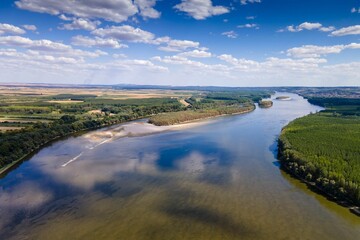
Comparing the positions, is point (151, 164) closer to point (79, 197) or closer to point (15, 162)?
point (79, 197)

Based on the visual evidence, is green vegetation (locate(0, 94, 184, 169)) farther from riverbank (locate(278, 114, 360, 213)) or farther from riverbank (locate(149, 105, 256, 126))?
riverbank (locate(278, 114, 360, 213))

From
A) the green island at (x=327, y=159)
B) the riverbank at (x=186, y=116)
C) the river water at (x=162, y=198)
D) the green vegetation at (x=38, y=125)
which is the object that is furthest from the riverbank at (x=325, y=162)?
the green vegetation at (x=38, y=125)

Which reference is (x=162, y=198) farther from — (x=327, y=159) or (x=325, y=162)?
(x=327, y=159)

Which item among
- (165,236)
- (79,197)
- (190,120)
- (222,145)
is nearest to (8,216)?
(79,197)

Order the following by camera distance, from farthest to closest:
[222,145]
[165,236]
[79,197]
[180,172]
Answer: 1. [222,145]
2. [180,172]
3. [79,197]
4. [165,236]

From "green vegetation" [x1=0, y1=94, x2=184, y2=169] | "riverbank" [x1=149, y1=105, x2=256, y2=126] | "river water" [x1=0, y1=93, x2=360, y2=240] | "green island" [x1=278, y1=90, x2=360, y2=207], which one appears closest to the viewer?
"river water" [x1=0, y1=93, x2=360, y2=240]

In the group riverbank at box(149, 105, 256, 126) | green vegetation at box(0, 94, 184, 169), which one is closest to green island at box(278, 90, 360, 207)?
riverbank at box(149, 105, 256, 126)

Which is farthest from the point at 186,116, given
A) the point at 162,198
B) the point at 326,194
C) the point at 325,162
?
the point at 326,194

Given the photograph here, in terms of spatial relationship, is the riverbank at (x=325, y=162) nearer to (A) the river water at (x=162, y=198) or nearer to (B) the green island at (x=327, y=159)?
(B) the green island at (x=327, y=159)
